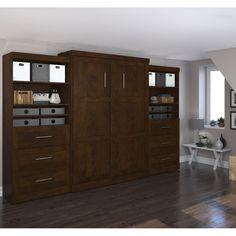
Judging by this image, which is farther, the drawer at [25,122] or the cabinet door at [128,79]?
the cabinet door at [128,79]

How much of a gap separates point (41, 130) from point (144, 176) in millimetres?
2150

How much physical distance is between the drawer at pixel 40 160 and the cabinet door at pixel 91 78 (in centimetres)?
92

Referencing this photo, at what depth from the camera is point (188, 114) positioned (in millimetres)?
6832

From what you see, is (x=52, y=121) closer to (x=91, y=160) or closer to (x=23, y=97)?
(x=23, y=97)

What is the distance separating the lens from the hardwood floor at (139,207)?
3359 millimetres

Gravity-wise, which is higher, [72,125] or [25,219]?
[72,125]

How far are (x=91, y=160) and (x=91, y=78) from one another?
4.26 ft

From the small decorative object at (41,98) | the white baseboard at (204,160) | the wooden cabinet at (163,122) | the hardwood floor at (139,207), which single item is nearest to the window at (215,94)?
the white baseboard at (204,160)

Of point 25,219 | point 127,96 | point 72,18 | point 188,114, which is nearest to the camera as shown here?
point 72,18

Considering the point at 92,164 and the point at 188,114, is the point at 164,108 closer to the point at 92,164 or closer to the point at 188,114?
the point at 188,114

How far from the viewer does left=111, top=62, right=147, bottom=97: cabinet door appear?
193 inches

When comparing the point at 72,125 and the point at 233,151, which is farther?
the point at 233,151

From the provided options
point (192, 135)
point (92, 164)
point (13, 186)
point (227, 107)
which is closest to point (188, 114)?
point (192, 135)

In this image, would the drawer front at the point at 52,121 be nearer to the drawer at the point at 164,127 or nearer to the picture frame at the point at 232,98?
the drawer at the point at 164,127
